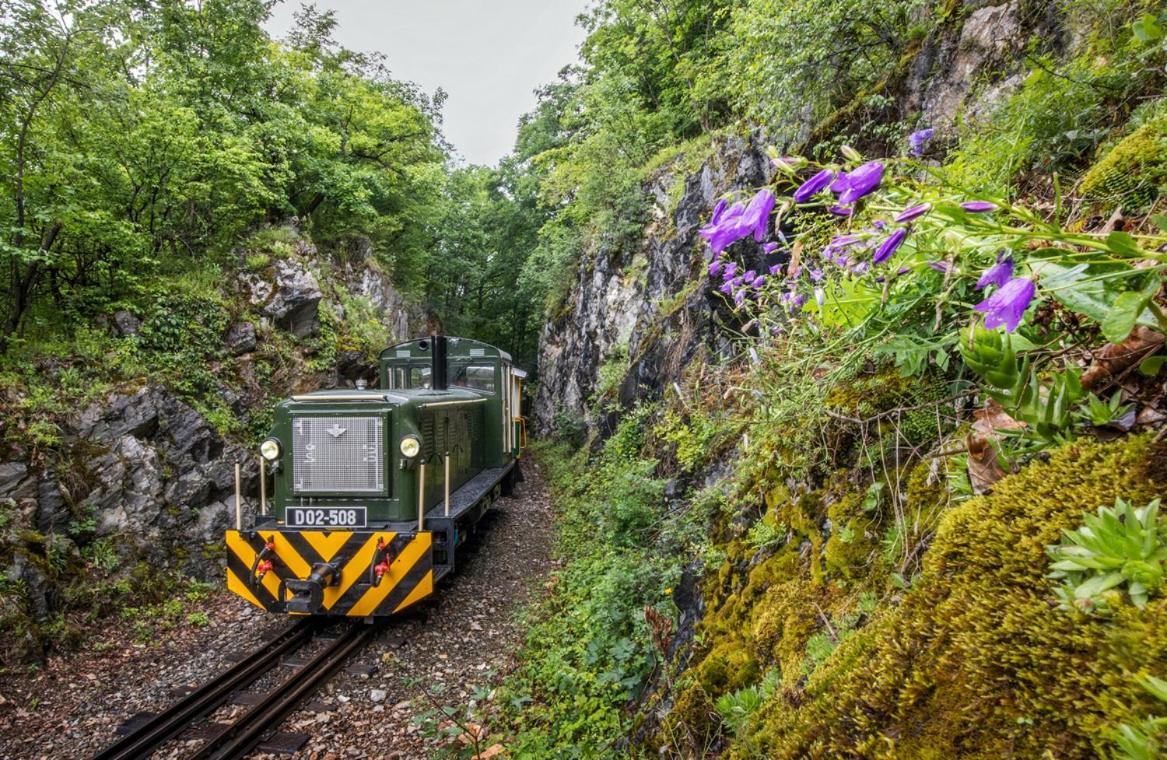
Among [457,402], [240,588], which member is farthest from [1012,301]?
[457,402]

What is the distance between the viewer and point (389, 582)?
5172mm

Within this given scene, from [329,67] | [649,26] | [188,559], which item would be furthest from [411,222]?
[188,559]

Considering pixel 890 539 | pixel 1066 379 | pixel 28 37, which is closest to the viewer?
pixel 1066 379

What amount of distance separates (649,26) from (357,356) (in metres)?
9.90

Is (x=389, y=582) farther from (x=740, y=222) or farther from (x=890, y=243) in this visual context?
(x=890, y=243)

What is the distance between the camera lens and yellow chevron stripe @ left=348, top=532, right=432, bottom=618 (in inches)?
203

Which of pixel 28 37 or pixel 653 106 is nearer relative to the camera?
pixel 28 37

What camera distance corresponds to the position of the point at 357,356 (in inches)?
458

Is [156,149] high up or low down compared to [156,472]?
up

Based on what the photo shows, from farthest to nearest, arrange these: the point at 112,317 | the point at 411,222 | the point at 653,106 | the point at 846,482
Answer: the point at 411,222, the point at 653,106, the point at 112,317, the point at 846,482

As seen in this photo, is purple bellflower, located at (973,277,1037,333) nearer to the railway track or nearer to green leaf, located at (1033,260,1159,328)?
green leaf, located at (1033,260,1159,328)

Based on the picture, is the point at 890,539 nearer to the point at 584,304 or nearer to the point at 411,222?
the point at 584,304

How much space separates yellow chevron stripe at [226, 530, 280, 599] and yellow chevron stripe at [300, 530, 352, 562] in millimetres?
476

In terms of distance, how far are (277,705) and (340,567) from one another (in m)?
1.27
